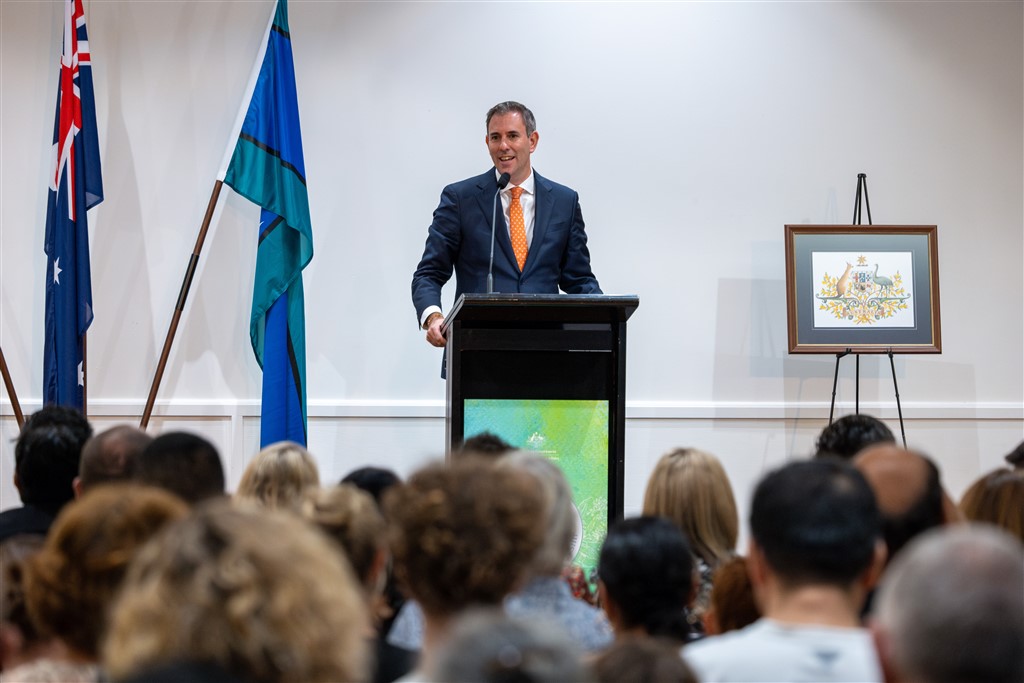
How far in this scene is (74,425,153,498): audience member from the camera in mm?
2596

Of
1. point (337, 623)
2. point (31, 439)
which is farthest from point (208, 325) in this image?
point (337, 623)

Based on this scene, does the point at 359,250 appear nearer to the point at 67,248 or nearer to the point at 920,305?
the point at 67,248

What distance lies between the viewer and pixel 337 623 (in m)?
1.13

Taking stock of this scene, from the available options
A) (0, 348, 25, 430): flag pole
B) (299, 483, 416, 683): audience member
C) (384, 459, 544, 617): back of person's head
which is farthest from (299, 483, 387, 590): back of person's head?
(0, 348, 25, 430): flag pole

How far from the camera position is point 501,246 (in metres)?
4.58

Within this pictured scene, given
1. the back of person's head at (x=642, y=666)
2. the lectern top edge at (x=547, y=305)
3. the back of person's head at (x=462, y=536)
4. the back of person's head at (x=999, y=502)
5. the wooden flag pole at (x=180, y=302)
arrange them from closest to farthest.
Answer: the back of person's head at (x=642, y=666), the back of person's head at (x=462, y=536), the back of person's head at (x=999, y=502), the lectern top edge at (x=547, y=305), the wooden flag pole at (x=180, y=302)

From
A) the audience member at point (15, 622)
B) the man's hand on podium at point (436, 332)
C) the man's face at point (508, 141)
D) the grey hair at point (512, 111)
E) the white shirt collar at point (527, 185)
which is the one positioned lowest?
the audience member at point (15, 622)

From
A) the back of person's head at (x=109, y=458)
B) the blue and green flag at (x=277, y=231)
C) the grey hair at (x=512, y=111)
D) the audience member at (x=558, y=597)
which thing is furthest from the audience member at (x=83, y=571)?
the blue and green flag at (x=277, y=231)

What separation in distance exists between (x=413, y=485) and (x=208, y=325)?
4131 mm

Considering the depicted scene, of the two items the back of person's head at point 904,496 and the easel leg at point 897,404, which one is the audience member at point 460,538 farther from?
the easel leg at point 897,404

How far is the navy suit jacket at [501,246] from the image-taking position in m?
4.56

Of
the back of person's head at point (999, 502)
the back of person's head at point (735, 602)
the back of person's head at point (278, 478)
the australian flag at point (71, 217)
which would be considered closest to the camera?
the back of person's head at point (735, 602)

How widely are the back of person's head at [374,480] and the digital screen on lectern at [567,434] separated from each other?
43.5 inches

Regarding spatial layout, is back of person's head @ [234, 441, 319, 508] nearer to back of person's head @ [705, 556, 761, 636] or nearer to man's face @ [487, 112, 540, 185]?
back of person's head @ [705, 556, 761, 636]
